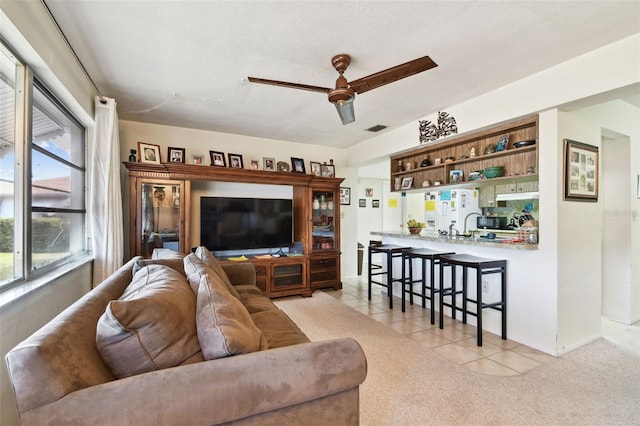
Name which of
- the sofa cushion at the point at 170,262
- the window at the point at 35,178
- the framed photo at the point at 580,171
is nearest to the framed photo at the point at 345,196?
the framed photo at the point at 580,171

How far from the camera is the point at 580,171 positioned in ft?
8.82

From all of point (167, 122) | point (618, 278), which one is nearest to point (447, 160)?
point (618, 278)

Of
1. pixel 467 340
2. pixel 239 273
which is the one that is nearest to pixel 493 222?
pixel 467 340

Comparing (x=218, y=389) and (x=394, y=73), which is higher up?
(x=394, y=73)

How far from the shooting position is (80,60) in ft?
7.78

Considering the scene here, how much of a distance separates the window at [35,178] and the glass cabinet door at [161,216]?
0.80 meters

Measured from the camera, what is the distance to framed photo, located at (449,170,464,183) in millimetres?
3637

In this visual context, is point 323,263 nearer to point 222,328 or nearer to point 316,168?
point 316,168

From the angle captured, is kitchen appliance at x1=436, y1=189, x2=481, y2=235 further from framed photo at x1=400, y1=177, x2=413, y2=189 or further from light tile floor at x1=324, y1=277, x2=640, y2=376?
light tile floor at x1=324, y1=277, x2=640, y2=376

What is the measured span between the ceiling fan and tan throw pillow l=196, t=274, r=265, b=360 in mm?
1590

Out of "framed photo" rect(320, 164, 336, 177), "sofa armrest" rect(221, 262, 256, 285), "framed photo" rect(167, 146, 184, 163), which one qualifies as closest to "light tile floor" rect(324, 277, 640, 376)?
"sofa armrest" rect(221, 262, 256, 285)

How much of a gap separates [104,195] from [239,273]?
56.2 inches

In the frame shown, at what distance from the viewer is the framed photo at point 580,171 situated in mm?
2590

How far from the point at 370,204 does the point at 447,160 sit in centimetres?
310
